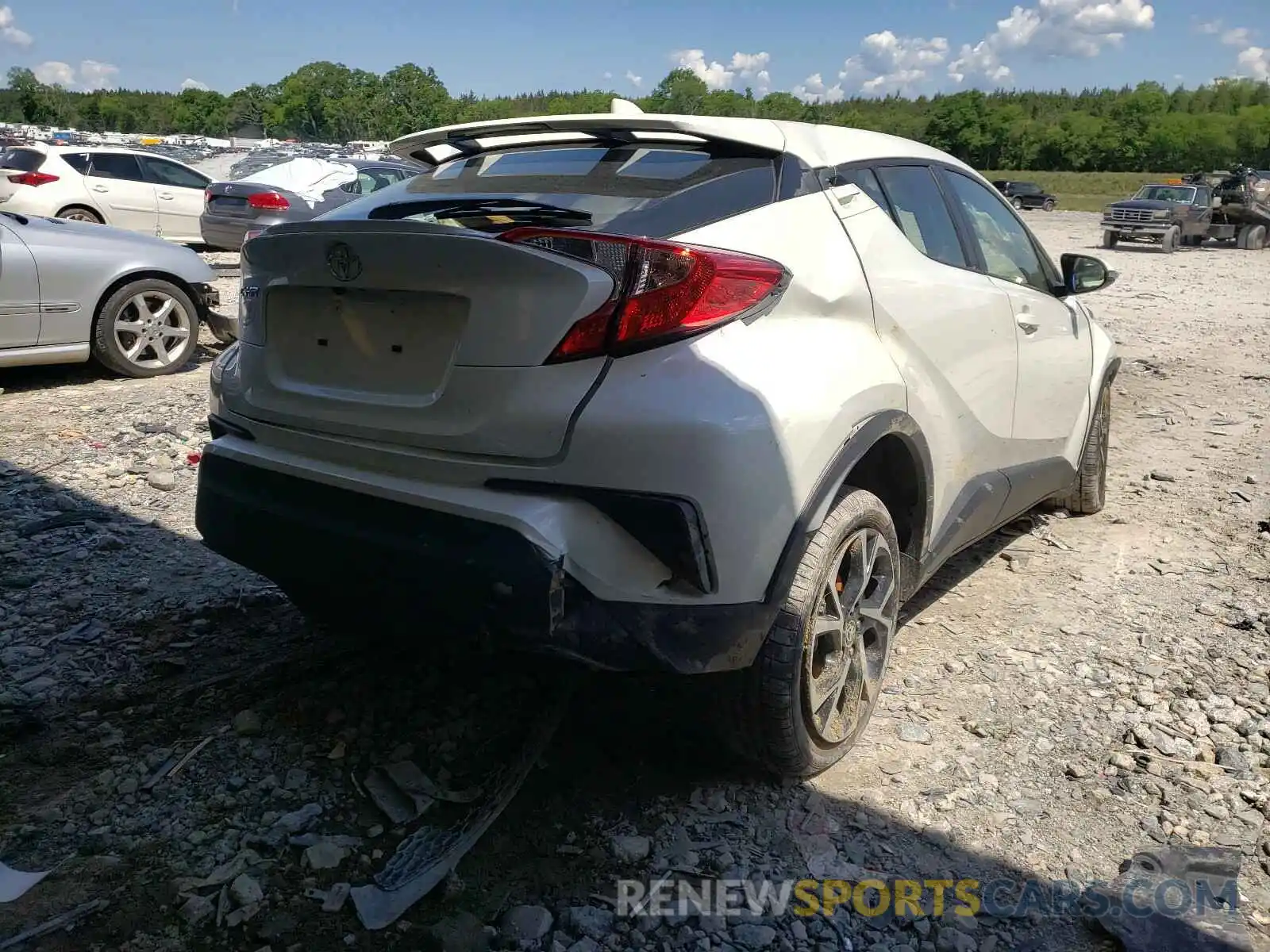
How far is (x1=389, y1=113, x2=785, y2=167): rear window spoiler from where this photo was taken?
2686mm

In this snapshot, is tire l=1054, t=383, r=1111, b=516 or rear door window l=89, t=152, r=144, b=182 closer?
tire l=1054, t=383, r=1111, b=516

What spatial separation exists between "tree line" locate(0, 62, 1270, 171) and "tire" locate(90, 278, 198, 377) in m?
77.6

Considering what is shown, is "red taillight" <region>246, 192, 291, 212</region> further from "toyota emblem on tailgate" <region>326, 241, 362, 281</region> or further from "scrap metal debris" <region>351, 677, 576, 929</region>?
"scrap metal debris" <region>351, 677, 576, 929</region>

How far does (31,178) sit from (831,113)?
478 feet

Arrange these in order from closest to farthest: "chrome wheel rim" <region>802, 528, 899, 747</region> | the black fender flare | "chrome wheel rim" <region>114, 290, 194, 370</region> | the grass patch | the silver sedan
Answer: the black fender flare, "chrome wheel rim" <region>802, 528, 899, 747</region>, the silver sedan, "chrome wheel rim" <region>114, 290, 194, 370</region>, the grass patch

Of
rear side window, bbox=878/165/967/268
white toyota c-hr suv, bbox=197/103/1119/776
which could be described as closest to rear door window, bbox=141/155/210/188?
white toyota c-hr suv, bbox=197/103/1119/776

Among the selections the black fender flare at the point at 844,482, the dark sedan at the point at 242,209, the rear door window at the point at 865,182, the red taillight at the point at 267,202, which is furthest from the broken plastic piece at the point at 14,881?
the red taillight at the point at 267,202

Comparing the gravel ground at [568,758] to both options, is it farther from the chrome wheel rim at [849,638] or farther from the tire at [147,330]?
the tire at [147,330]

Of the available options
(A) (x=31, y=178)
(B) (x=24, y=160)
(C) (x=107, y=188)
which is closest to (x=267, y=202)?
(C) (x=107, y=188)

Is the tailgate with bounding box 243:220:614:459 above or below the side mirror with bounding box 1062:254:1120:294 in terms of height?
below

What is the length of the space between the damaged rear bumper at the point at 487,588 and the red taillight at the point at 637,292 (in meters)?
0.47

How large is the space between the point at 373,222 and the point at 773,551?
125 cm

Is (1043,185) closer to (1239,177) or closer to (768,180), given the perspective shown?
(1239,177)

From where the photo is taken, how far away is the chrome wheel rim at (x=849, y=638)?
2.63m
